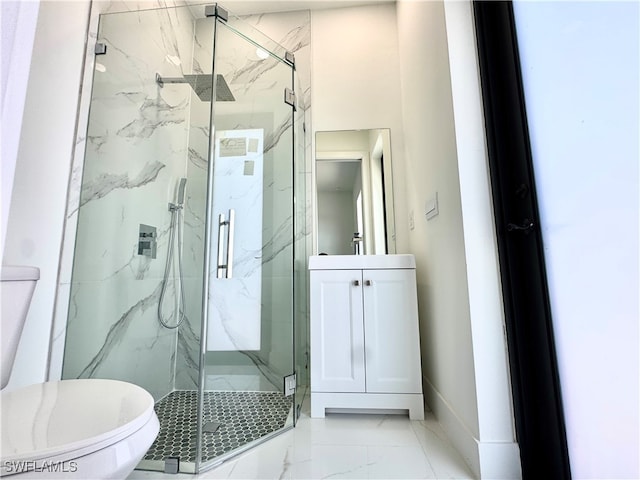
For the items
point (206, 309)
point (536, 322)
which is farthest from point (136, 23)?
point (536, 322)

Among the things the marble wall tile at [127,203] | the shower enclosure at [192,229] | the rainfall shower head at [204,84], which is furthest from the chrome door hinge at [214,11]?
the marble wall tile at [127,203]

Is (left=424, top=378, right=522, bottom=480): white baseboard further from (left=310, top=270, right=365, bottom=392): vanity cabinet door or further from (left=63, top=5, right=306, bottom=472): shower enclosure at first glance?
(left=63, top=5, right=306, bottom=472): shower enclosure

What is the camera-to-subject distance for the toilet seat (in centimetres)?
53

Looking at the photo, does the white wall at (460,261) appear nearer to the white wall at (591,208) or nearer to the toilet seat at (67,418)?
the white wall at (591,208)

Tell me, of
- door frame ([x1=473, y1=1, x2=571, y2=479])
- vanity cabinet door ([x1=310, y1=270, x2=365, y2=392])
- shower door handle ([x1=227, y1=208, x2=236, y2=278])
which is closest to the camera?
door frame ([x1=473, y1=1, x2=571, y2=479])

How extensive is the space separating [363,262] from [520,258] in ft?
2.41

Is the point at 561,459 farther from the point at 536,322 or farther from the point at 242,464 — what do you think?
the point at 242,464

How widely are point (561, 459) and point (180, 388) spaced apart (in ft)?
5.82

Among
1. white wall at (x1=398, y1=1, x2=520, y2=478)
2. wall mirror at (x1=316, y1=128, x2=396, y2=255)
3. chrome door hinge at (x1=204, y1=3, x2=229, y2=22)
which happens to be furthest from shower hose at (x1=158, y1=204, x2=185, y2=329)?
white wall at (x1=398, y1=1, x2=520, y2=478)

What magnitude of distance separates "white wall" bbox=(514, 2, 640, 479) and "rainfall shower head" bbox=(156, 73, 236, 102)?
1.51 metres

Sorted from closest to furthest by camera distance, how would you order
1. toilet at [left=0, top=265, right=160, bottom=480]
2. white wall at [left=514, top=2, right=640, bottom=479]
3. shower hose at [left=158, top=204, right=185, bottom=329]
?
toilet at [left=0, top=265, right=160, bottom=480], white wall at [left=514, top=2, right=640, bottom=479], shower hose at [left=158, top=204, right=185, bottom=329]

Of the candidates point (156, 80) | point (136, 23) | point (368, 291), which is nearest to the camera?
point (368, 291)

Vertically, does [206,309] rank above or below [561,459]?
above

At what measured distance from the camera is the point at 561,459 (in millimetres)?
910
